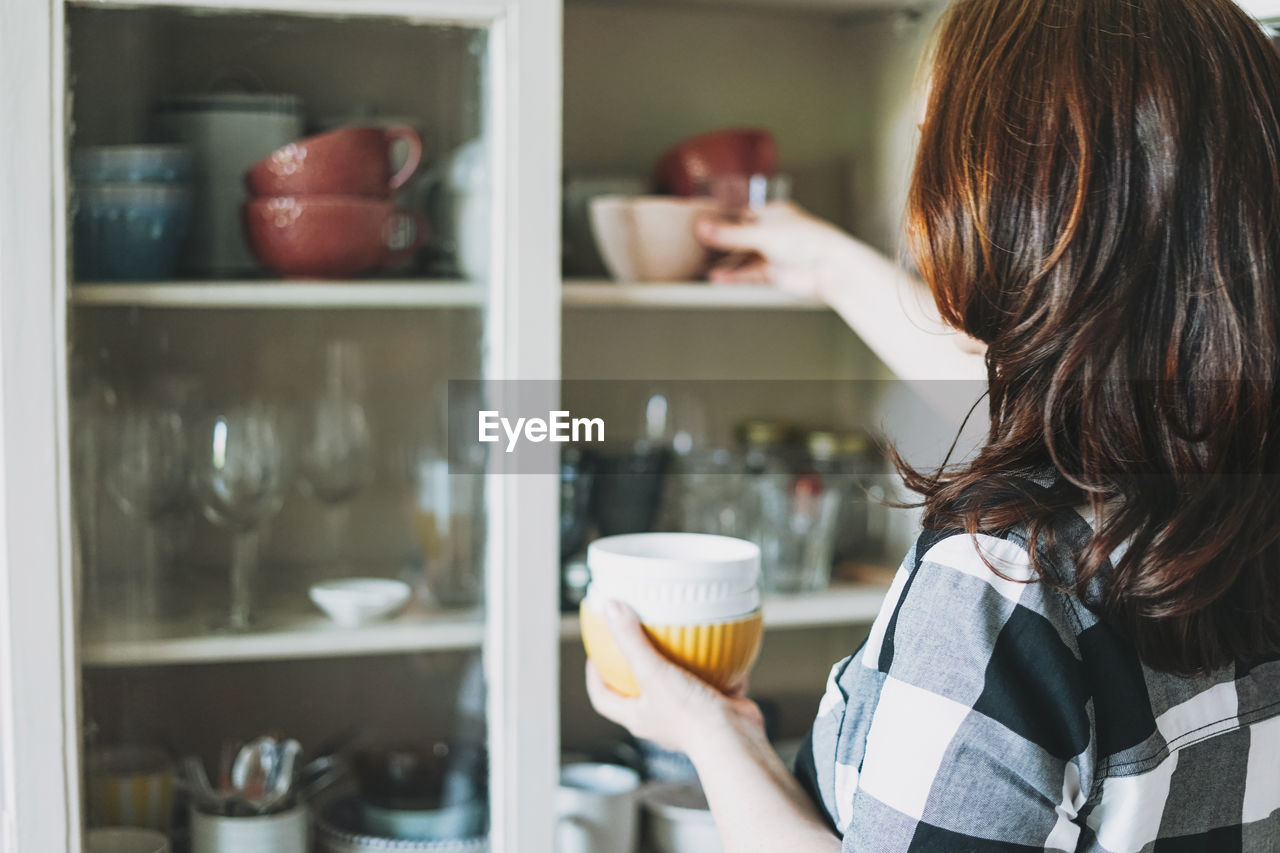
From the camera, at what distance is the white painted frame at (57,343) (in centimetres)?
83

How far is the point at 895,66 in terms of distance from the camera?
1.27 meters

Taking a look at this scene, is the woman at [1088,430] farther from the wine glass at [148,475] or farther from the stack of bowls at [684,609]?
the wine glass at [148,475]

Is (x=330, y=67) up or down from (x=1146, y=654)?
up

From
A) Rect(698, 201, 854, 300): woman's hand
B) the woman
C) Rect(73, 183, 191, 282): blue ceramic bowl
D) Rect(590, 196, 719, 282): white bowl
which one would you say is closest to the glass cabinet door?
Rect(73, 183, 191, 282): blue ceramic bowl

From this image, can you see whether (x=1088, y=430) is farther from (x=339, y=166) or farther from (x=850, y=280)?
(x=339, y=166)

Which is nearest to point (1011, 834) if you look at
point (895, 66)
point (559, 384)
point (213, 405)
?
point (559, 384)

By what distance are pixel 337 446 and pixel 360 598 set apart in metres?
0.13

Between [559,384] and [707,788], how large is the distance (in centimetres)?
41

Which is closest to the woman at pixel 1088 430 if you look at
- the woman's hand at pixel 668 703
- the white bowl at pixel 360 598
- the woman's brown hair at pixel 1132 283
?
the woman's brown hair at pixel 1132 283

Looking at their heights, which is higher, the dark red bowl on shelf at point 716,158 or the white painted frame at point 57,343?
the dark red bowl on shelf at point 716,158

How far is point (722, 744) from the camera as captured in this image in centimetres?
67

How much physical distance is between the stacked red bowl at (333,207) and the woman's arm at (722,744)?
43 centimetres

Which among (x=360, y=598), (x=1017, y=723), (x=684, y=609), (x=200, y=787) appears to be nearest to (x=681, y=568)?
(x=684, y=609)

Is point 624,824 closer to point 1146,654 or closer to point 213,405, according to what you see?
point 213,405
